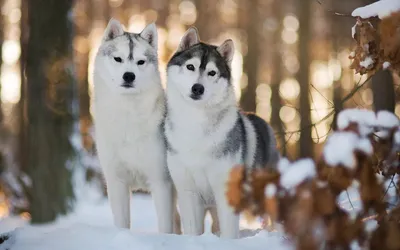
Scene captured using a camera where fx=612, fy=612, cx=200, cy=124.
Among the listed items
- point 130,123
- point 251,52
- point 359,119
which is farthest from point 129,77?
point 251,52

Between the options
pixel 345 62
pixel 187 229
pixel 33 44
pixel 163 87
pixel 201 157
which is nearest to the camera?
pixel 201 157

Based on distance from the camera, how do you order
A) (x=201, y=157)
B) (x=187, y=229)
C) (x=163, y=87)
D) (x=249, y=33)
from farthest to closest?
(x=249, y=33) → (x=163, y=87) → (x=187, y=229) → (x=201, y=157)

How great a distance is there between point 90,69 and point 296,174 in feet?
31.0

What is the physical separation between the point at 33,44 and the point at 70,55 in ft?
1.82

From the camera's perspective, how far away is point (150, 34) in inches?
241

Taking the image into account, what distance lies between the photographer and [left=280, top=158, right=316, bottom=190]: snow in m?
3.20

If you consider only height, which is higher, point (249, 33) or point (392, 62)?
point (249, 33)

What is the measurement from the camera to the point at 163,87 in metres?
6.09

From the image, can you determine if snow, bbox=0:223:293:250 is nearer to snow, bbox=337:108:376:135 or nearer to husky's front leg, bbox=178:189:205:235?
husky's front leg, bbox=178:189:205:235

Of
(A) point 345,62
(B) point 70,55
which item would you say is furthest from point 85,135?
(A) point 345,62

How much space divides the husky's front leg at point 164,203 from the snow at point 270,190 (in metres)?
2.59

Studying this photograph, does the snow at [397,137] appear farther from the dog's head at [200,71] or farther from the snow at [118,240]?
the dog's head at [200,71]

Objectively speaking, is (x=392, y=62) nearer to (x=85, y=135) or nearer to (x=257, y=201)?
(x=257, y=201)

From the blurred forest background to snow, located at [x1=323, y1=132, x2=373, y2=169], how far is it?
3.79 m
